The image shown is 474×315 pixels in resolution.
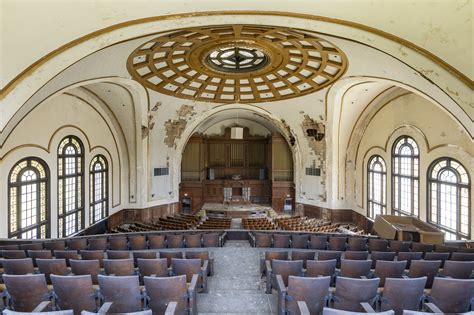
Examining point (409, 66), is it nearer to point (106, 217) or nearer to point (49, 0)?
point (49, 0)

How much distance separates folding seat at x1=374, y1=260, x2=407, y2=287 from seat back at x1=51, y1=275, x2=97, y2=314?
15.0 ft

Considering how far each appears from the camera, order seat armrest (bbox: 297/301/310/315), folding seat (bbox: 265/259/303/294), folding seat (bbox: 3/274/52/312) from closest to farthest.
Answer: seat armrest (bbox: 297/301/310/315) < folding seat (bbox: 3/274/52/312) < folding seat (bbox: 265/259/303/294)

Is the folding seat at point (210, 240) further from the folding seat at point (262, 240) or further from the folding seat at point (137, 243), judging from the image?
the folding seat at point (137, 243)

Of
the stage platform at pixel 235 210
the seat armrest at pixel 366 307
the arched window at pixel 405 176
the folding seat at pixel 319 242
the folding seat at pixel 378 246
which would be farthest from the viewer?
the stage platform at pixel 235 210

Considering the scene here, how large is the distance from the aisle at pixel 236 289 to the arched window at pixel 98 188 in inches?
394

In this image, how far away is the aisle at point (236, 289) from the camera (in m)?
4.90

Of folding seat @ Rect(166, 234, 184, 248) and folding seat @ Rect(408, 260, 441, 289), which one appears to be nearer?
folding seat @ Rect(408, 260, 441, 289)

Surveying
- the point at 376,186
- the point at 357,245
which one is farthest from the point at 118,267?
the point at 376,186

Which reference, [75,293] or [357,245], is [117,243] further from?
[357,245]

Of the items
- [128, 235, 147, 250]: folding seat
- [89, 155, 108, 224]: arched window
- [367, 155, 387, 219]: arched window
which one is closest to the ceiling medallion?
[89, 155, 108, 224]: arched window

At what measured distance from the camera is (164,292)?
4113 millimetres

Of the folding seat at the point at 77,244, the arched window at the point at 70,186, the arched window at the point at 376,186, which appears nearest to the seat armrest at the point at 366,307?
the folding seat at the point at 77,244

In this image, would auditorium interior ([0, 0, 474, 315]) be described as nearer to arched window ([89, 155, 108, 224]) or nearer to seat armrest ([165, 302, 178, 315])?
arched window ([89, 155, 108, 224])

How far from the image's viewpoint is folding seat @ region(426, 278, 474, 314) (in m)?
4.02
